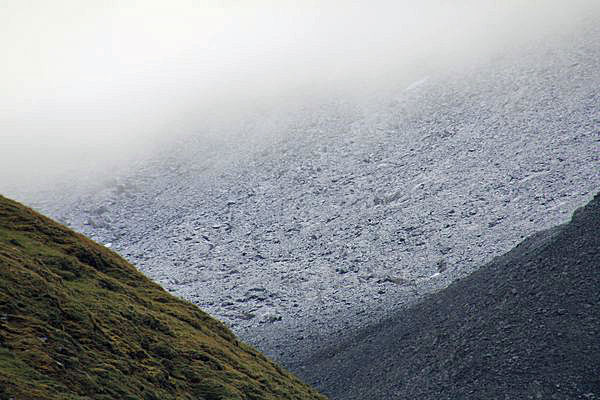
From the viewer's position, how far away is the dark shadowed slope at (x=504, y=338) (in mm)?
20562

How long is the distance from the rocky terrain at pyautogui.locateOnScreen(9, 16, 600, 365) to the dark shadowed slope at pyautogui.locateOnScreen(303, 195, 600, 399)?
667cm

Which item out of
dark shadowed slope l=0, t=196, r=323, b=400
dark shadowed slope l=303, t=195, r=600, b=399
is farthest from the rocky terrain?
dark shadowed slope l=0, t=196, r=323, b=400

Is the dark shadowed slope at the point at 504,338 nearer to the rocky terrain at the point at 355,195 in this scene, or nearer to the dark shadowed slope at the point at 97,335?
the dark shadowed slope at the point at 97,335

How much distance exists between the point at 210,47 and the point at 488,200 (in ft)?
275

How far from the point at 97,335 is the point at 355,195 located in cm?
4230

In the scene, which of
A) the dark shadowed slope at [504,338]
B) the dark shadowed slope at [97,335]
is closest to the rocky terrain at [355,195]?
the dark shadowed slope at [504,338]

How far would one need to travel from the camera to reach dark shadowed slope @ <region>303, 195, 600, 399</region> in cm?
2056

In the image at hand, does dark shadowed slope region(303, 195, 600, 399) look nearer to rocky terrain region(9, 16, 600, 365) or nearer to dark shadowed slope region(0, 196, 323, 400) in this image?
dark shadowed slope region(0, 196, 323, 400)

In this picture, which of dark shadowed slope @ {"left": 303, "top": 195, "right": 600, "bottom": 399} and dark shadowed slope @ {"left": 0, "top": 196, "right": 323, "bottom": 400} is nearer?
dark shadowed slope @ {"left": 0, "top": 196, "right": 323, "bottom": 400}

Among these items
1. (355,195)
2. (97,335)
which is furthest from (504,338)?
(355,195)

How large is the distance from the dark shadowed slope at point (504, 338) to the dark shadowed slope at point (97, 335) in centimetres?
530

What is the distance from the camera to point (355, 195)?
5638cm

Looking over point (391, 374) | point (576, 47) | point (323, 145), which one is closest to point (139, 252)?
point (323, 145)

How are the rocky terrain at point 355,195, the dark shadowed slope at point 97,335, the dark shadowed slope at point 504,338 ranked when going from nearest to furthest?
the dark shadowed slope at point 97,335, the dark shadowed slope at point 504,338, the rocky terrain at point 355,195
